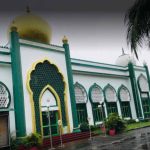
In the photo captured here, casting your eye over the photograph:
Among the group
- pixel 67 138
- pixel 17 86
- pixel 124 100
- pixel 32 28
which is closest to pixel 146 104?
pixel 124 100

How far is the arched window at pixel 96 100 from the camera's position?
998 inches

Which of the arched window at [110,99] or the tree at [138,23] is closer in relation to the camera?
the tree at [138,23]

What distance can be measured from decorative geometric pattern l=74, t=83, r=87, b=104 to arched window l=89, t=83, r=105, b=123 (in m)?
0.89

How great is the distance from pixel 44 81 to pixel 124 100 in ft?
42.9

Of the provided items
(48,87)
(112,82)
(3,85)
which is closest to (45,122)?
(48,87)

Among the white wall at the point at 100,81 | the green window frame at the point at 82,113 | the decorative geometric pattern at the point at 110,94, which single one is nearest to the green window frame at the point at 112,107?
the decorative geometric pattern at the point at 110,94

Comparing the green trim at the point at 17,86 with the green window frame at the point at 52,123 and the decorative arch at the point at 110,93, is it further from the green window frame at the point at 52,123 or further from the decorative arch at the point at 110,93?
the decorative arch at the point at 110,93

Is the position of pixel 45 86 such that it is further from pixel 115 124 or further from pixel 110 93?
pixel 110 93

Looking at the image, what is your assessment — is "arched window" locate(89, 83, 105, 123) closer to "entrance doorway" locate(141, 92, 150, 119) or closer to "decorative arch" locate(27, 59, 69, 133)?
"decorative arch" locate(27, 59, 69, 133)

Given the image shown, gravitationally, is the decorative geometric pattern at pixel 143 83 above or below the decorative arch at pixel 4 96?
above

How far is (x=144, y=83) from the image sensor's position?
32.9m

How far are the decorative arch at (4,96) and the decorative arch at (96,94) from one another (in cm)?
996

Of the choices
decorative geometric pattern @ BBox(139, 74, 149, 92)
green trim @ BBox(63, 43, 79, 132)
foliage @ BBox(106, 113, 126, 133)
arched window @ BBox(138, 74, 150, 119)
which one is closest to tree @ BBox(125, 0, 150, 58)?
foliage @ BBox(106, 113, 126, 133)

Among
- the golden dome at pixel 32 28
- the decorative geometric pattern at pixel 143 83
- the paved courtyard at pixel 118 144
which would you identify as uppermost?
the golden dome at pixel 32 28
